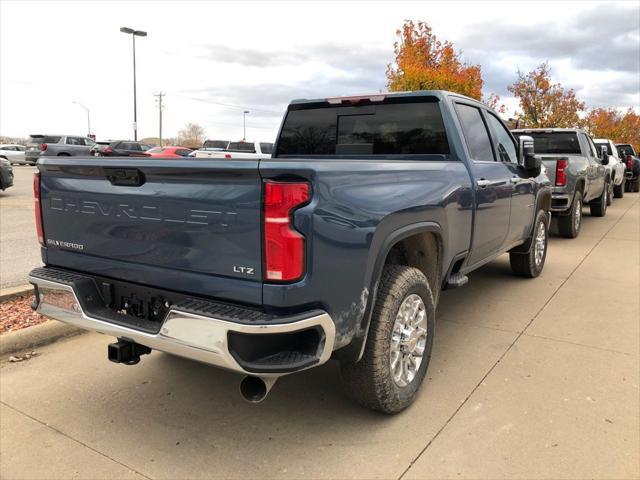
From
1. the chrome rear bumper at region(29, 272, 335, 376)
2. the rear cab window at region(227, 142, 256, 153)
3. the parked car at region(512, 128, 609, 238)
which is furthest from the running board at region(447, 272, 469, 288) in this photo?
the rear cab window at region(227, 142, 256, 153)

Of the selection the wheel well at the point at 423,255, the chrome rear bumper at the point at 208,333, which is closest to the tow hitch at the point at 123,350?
the chrome rear bumper at the point at 208,333

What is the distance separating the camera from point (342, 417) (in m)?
3.16

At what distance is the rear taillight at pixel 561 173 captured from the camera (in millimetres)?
8531

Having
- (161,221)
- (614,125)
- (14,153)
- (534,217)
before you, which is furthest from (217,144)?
(614,125)

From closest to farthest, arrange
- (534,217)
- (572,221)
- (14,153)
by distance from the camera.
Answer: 1. (534,217)
2. (572,221)
3. (14,153)

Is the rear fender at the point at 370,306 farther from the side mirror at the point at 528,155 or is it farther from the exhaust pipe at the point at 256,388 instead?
the side mirror at the point at 528,155

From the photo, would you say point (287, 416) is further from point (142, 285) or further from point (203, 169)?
point (203, 169)

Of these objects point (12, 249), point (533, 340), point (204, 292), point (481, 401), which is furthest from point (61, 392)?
point (12, 249)

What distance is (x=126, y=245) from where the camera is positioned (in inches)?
108

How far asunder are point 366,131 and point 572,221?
6313 mm

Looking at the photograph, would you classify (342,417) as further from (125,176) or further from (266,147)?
(266,147)

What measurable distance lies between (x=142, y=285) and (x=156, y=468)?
3.11 feet

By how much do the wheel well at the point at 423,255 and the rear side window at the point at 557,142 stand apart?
7288 millimetres

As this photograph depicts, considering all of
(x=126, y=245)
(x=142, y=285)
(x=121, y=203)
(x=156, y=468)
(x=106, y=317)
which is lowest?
(x=156, y=468)
